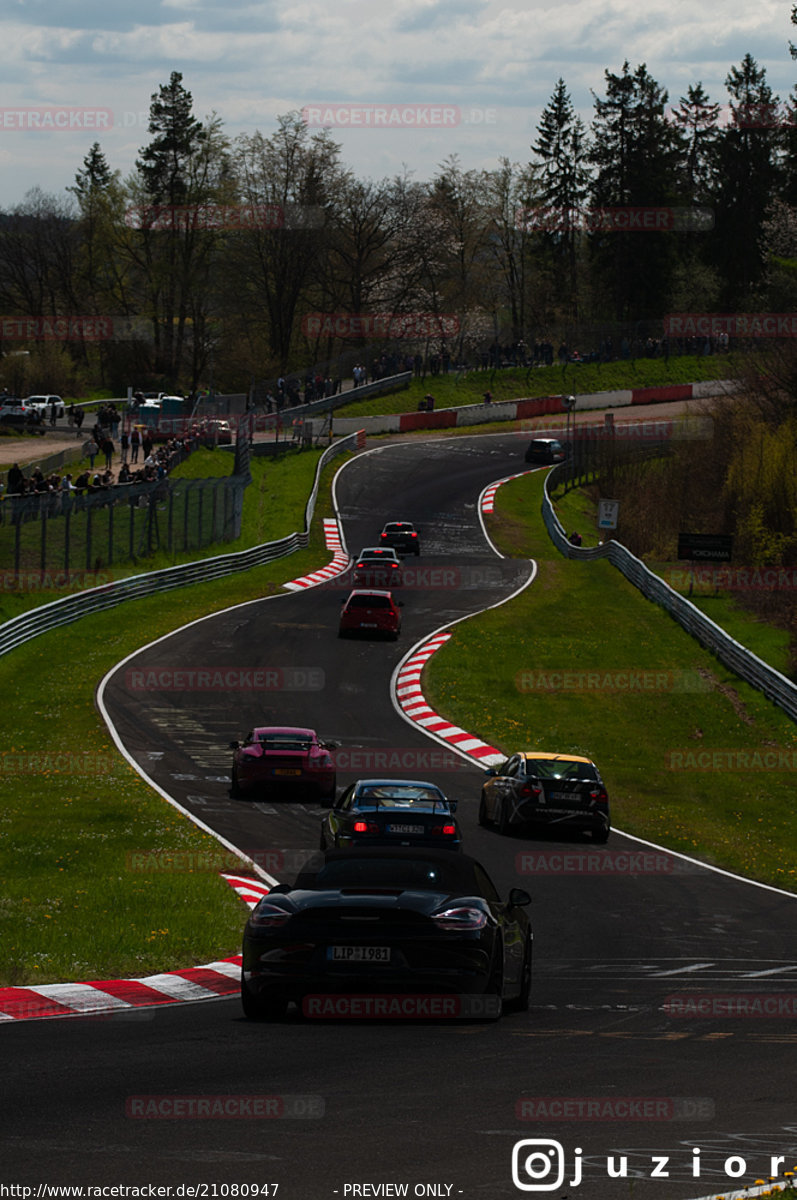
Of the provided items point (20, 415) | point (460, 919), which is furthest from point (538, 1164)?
point (20, 415)

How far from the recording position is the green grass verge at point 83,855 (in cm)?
1311

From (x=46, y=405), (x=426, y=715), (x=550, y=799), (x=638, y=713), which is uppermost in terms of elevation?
(x=46, y=405)

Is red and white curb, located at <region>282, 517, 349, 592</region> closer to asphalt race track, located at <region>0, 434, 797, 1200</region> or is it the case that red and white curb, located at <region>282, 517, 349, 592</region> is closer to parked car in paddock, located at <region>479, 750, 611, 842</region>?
parked car in paddock, located at <region>479, 750, 611, 842</region>

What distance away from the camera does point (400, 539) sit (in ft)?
196

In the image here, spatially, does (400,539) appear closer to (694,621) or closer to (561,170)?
Answer: (694,621)

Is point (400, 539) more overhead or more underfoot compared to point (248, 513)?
more underfoot

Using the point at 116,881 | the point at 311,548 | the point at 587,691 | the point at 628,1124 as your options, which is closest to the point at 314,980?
the point at 628,1124

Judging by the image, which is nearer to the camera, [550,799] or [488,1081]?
[488,1081]

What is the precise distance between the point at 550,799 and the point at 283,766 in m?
4.52

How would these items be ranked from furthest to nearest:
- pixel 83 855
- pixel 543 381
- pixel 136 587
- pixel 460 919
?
pixel 543 381 < pixel 136 587 < pixel 83 855 < pixel 460 919

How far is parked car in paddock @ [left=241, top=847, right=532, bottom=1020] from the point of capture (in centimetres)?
979

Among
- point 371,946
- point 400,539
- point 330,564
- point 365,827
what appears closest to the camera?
point 371,946

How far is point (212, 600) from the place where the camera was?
4775cm

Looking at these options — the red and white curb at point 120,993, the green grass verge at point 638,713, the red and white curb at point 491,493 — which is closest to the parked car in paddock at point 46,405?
the red and white curb at point 491,493
